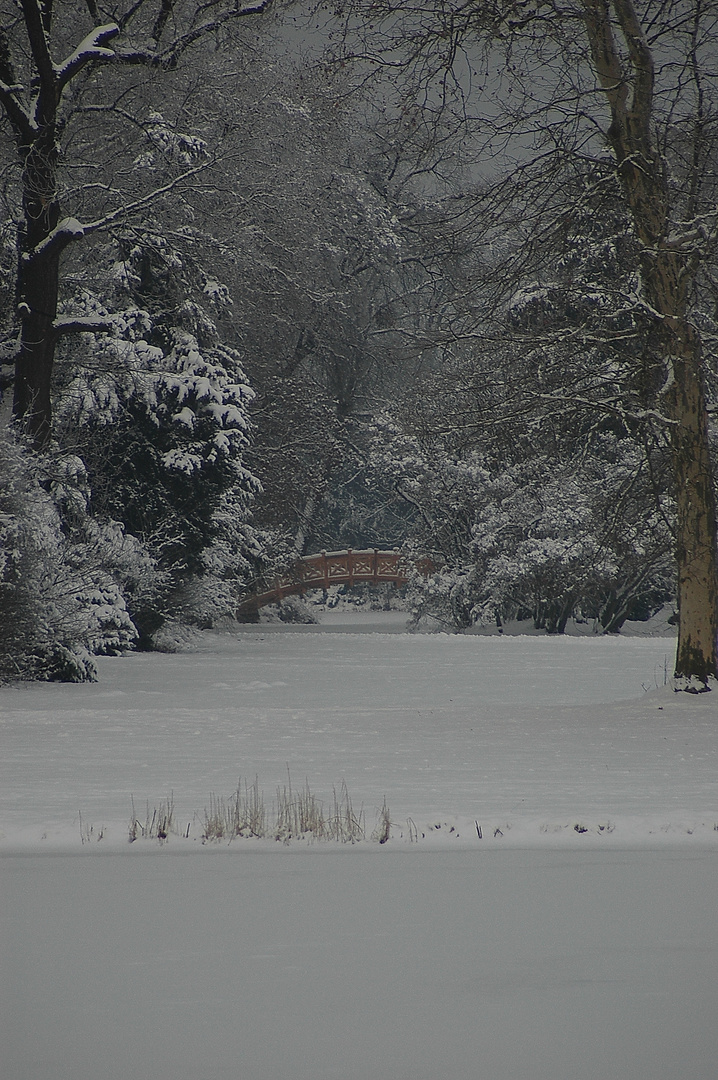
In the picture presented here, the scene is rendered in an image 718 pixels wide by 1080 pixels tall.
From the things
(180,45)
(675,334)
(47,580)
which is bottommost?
(47,580)

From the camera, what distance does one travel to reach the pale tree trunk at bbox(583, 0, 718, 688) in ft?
40.8

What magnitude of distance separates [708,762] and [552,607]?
22.7m

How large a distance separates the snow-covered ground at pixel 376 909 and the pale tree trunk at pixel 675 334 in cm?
158

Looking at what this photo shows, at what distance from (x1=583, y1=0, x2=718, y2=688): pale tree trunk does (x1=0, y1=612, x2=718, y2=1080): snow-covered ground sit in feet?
5.18

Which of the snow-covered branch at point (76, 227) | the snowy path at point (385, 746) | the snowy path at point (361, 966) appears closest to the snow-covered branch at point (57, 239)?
the snow-covered branch at point (76, 227)

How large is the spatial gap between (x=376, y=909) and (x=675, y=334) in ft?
28.2

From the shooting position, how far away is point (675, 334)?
1255 cm

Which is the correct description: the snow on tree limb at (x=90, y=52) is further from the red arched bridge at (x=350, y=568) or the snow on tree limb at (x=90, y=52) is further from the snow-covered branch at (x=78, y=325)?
the red arched bridge at (x=350, y=568)

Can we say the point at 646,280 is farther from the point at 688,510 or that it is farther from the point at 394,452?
the point at 394,452

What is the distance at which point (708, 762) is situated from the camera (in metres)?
9.26

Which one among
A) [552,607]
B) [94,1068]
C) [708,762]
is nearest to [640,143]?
[708,762]

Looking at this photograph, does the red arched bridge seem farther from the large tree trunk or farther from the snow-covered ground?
the snow-covered ground

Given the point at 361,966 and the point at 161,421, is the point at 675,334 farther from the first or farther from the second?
the point at 161,421

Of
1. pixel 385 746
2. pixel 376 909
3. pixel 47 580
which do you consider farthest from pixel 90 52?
pixel 376 909
